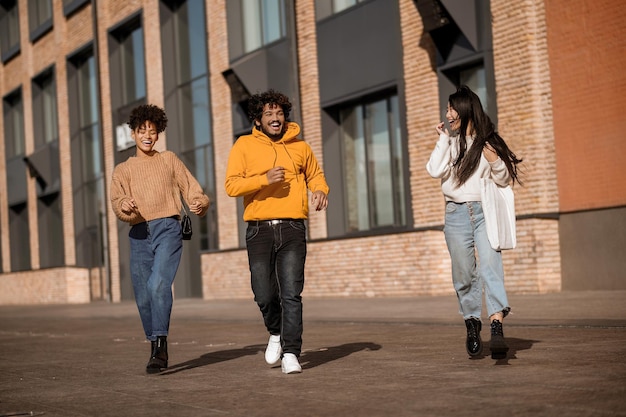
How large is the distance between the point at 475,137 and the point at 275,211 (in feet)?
4.92

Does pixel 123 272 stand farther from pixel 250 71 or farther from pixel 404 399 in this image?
pixel 404 399

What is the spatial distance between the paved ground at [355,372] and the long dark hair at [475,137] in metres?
1.34

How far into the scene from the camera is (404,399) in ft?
19.0

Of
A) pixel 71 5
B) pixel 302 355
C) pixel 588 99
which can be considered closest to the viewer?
pixel 302 355

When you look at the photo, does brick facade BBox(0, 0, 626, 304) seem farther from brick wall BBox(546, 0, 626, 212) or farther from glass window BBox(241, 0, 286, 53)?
glass window BBox(241, 0, 286, 53)

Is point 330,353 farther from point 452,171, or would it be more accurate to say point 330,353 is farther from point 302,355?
point 452,171

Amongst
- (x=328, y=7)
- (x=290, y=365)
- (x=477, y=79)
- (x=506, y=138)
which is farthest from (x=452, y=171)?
(x=328, y=7)

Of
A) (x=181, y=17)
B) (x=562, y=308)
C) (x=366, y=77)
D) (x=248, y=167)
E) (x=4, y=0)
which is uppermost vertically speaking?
(x=4, y=0)

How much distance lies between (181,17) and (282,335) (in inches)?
879

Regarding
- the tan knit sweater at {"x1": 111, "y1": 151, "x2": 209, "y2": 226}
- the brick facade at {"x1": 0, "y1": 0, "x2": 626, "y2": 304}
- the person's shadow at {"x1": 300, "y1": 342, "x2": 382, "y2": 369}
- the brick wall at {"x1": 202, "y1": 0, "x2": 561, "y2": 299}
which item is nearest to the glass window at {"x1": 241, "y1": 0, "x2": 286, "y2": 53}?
the brick facade at {"x1": 0, "y1": 0, "x2": 626, "y2": 304}

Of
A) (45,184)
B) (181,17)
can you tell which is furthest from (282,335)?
(45,184)

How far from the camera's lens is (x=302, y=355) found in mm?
8969

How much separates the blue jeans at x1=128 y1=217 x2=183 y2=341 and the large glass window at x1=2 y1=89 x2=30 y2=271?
1282 inches

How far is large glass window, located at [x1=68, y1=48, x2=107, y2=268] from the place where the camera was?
34219 millimetres
